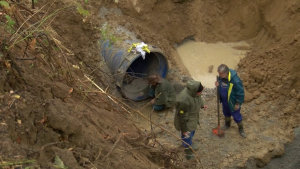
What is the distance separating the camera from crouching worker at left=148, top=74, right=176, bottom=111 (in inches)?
247

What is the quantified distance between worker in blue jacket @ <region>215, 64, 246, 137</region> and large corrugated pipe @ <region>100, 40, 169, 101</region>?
1.53m

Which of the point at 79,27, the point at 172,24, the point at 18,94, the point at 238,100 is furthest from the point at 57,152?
the point at 172,24

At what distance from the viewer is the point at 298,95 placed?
638cm

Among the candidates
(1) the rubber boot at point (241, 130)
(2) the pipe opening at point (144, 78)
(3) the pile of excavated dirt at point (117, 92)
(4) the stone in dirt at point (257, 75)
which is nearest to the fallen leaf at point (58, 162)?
(3) the pile of excavated dirt at point (117, 92)

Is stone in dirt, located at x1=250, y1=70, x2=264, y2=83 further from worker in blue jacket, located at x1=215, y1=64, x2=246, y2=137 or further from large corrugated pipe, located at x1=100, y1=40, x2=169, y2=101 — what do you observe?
large corrugated pipe, located at x1=100, y1=40, x2=169, y2=101

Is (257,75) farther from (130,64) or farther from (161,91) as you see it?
(130,64)

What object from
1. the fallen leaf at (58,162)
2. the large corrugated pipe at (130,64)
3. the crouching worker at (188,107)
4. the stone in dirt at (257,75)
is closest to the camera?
the fallen leaf at (58,162)

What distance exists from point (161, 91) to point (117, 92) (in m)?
0.95

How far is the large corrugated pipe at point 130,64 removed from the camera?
6.42 meters

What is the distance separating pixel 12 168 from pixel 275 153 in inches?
178

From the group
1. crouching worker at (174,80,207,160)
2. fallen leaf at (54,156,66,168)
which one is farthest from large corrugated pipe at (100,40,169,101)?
fallen leaf at (54,156,66,168)

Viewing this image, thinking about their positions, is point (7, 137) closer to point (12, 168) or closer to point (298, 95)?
point (12, 168)

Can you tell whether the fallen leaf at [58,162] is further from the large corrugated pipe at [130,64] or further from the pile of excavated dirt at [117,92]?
the large corrugated pipe at [130,64]

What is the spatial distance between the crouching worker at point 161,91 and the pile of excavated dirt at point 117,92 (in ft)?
0.80
